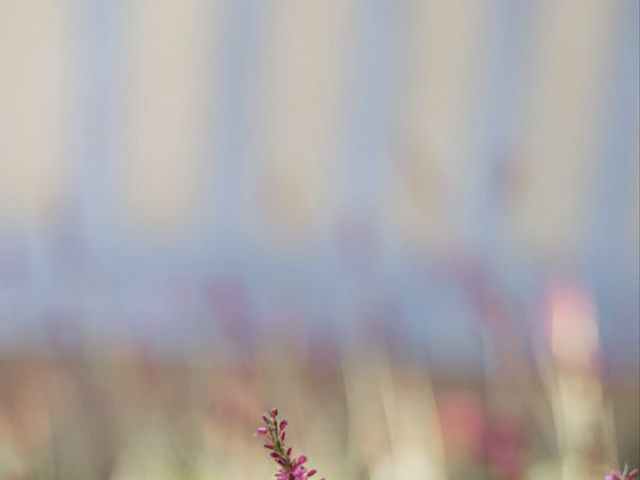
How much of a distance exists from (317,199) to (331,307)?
0.29 m

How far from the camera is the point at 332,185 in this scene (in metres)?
3.21

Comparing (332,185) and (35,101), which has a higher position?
(35,101)

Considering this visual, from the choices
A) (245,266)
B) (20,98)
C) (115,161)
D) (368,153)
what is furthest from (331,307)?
(20,98)

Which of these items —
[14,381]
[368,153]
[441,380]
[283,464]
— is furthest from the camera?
[368,153]

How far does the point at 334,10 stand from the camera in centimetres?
321

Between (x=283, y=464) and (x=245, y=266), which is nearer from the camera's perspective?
(x=283, y=464)

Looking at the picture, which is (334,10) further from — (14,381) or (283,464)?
(283,464)

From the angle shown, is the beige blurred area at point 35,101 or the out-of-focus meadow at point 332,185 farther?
the beige blurred area at point 35,101

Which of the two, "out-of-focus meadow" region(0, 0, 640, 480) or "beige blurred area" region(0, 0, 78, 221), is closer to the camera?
"out-of-focus meadow" region(0, 0, 640, 480)

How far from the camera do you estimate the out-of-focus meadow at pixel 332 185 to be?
108 inches

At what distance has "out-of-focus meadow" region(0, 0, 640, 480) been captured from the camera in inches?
108

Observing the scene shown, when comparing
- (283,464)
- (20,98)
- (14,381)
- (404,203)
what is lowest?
(283,464)

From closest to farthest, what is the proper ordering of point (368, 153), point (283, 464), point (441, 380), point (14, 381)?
point (283, 464) < point (14, 381) < point (441, 380) < point (368, 153)

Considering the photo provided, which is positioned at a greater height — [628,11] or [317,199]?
[628,11]
